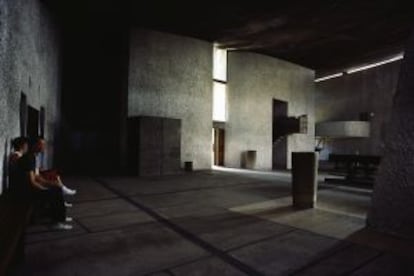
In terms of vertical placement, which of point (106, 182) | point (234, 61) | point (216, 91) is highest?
point (234, 61)

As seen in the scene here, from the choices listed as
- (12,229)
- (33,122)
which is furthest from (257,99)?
(12,229)

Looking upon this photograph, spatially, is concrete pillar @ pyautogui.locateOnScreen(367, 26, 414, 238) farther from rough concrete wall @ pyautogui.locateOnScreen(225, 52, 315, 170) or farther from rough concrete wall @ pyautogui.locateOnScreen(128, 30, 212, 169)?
rough concrete wall @ pyautogui.locateOnScreen(225, 52, 315, 170)

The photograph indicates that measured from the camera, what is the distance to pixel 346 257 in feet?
9.88

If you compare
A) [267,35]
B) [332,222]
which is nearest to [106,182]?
[332,222]

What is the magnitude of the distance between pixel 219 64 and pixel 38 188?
38.5ft

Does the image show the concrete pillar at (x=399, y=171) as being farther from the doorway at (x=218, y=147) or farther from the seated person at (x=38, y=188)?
the doorway at (x=218, y=147)

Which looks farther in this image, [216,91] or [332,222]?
[216,91]

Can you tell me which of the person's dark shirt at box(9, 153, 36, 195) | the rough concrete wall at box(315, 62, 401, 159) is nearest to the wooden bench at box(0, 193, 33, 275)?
the person's dark shirt at box(9, 153, 36, 195)

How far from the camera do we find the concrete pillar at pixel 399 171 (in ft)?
12.0

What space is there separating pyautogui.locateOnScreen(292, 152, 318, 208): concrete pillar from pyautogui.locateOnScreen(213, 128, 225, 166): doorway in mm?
9208

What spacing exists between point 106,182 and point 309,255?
6.98 metres

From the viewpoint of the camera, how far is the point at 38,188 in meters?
3.72

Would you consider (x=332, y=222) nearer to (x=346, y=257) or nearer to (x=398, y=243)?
(x=398, y=243)

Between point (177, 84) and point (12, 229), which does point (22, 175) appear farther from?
point (177, 84)
